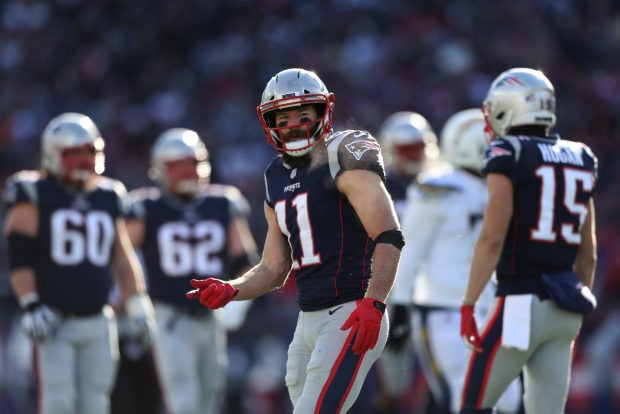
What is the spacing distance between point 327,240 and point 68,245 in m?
2.62

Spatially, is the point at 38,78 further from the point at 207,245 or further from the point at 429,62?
the point at 207,245

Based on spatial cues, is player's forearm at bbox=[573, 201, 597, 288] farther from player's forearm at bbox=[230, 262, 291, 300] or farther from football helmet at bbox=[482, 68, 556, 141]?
player's forearm at bbox=[230, 262, 291, 300]

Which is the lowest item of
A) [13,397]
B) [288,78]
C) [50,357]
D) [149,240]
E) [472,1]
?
[13,397]

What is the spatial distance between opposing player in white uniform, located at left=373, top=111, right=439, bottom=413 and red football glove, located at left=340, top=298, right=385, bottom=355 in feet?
10.8

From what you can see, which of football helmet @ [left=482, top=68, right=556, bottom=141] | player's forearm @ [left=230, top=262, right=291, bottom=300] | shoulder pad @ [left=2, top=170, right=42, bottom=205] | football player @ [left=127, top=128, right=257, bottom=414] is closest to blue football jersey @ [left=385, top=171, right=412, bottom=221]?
football player @ [left=127, top=128, right=257, bottom=414]

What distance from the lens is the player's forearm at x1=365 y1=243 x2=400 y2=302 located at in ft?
13.4

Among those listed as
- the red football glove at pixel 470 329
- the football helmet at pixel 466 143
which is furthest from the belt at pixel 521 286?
the football helmet at pixel 466 143

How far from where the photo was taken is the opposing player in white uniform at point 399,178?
7.72 metres

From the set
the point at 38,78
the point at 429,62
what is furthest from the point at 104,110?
the point at 429,62

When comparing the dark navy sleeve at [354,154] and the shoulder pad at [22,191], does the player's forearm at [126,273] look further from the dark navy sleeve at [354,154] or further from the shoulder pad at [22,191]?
the dark navy sleeve at [354,154]

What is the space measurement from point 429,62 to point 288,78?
890 cm

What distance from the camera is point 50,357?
6348mm

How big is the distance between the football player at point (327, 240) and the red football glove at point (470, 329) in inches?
24.0

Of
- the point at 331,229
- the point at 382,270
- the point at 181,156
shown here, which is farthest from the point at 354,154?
the point at 181,156
